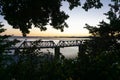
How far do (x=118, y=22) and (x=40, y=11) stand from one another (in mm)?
9427

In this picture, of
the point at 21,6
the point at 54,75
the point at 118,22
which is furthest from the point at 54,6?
the point at 54,75

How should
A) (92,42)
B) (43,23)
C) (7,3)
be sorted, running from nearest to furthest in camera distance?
(92,42)
(7,3)
(43,23)

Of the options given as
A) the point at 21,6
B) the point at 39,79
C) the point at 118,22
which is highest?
the point at 21,6

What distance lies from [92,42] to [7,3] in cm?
988

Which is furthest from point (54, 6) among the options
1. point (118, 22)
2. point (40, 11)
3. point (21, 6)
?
point (118, 22)

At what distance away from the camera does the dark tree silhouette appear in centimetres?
1804

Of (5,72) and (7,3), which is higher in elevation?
(7,3)

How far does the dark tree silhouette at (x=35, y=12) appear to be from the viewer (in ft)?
59.2

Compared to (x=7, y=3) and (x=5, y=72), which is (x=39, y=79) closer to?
(x=5, y=72)

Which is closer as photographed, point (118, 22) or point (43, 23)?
point (118, 22)

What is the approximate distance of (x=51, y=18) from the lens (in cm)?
2022

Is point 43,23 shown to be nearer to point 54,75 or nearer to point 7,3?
point 7,3

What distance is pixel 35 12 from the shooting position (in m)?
18.4

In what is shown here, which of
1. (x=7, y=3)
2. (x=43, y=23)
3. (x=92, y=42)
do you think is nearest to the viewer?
(x=92, y=42)
